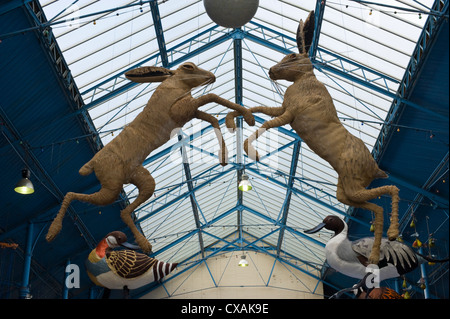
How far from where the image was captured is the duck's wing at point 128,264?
5.80 metres

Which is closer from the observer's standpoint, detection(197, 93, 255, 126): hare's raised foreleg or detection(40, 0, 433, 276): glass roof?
detection(197, 93, 255, 126): hare's raised foreleg

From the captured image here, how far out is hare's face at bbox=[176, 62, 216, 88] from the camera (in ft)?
15.9

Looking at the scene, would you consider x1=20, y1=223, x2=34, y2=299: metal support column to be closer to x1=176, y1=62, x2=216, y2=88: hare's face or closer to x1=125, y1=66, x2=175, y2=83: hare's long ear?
x1=125, y1=66, x2=175, y2=83: hare's long ear

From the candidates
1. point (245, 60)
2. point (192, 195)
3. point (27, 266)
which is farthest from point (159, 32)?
point (192, 195)

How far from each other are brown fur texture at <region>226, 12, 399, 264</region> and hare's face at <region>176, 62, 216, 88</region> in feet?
1.60

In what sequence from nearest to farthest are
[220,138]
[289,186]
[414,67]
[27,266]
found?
[220,138], [414,67], [27,266], [289,186]

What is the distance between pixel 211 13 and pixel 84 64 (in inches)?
232

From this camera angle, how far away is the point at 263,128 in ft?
14.4

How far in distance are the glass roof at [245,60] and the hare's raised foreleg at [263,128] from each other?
218cm

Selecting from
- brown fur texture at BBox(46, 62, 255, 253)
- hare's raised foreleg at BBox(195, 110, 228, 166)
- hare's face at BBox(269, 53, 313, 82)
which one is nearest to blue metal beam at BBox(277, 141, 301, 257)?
hare's face at BBox(269, 53, 313, 82)

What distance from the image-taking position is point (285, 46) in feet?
34.9

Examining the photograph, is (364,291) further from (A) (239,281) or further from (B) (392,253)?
(A) (239,281)

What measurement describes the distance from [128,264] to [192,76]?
2.25m
